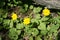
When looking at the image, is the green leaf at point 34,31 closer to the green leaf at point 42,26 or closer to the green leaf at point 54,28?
the green leaf at point 42,26

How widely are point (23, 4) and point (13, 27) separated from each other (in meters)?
0.43

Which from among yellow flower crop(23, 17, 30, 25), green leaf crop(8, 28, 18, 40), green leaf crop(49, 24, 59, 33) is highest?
yellow flower crop(23, 17, 30, 25)

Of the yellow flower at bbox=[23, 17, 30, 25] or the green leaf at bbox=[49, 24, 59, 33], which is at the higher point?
the yellow flower at bbox=[23, 17, 30, 25]

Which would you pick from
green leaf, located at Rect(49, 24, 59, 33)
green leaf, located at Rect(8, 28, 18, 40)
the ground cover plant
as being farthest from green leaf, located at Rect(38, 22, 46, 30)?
green leaf, located at Rect(8, 28, 18, 40)

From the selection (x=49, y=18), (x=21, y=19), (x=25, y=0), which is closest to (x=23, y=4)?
(x=25, y=0)

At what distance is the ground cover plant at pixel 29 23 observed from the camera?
2.69 meters

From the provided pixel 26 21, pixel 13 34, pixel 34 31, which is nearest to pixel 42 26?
pixel 34 31

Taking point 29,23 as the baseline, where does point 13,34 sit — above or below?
below

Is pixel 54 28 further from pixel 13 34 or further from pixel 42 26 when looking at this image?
pixel 13 34

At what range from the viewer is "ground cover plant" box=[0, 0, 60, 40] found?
106 inches

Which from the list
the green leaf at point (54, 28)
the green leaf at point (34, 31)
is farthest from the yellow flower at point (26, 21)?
the green leaf at point (54, 28)

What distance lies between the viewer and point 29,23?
275 cm

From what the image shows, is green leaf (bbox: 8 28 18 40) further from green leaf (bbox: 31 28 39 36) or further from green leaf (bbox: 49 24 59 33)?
green leaf (bbox: 49 24 59 33)

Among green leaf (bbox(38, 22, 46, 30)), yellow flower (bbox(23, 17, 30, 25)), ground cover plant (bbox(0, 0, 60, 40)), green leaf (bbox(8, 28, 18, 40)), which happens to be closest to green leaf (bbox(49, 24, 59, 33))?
ground cover plant (bbox(0, 0, 60, 40))
